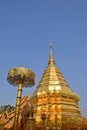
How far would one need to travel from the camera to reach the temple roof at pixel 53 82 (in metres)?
26.3

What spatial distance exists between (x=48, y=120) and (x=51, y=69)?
330 inches

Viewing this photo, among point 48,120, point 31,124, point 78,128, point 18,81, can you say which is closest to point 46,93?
point 48,120

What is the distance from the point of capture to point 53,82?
27328 millimetres

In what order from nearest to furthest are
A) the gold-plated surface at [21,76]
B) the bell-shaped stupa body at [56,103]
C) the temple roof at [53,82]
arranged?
the gold-plated surface at [21,76] → the bell-shaped stupa body at [56,103] → the temple roof at [53,82]

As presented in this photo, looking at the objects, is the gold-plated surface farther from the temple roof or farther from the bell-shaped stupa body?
the temple roof

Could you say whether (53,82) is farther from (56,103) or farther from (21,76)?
(21,76)

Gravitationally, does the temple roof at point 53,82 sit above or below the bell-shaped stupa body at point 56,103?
above

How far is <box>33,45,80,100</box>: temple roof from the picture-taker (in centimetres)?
2633

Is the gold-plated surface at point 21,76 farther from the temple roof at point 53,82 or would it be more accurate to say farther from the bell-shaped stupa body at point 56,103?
the temple roof at point 53,82

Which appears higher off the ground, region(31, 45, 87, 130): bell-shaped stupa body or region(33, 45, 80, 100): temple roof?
region(33, 45, 80, 100): temple roof

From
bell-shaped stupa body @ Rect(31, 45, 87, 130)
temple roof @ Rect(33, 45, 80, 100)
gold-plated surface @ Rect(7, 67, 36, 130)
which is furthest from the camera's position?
temple roof @ Rect(33, 45, 80, 100)

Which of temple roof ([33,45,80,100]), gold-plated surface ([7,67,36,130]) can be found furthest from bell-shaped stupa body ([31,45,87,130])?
gold-plated surface ([7,67,36,130])

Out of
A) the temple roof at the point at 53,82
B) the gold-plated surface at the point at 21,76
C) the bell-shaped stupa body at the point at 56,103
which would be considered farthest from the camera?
the temple roof at the point at 53,82

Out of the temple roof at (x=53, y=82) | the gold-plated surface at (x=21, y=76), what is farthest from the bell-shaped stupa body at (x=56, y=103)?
the gold-plated surface at (x=21, y=76)
